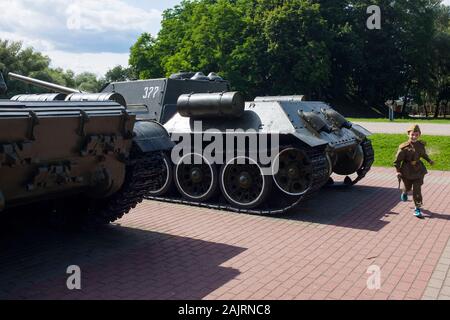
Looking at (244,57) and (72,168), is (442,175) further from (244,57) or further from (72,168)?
(244,57)

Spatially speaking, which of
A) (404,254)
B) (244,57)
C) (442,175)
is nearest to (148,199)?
(404,254)

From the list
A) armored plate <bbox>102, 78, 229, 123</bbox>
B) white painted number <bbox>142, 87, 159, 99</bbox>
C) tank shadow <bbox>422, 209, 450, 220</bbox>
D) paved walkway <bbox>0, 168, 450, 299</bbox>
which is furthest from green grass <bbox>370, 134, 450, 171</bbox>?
white painted number <bbox>142, 87, 159, 99</bbox>

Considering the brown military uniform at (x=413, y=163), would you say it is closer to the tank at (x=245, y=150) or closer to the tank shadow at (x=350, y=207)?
the tank shadow at (x=350, y=207)

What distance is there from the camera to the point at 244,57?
3475 centimetres

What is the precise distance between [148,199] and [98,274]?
4260 millimetres

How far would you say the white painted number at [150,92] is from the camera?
998cm

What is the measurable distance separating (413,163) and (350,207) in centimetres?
143

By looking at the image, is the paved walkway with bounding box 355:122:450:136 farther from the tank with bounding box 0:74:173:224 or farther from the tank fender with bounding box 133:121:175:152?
the tank with bounding box 0:74:173:224

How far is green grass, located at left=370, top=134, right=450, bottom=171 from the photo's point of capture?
14008 mm

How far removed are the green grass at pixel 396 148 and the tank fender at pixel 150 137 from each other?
902cm

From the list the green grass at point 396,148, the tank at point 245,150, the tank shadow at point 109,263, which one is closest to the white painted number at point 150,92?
the tank at point 245,150

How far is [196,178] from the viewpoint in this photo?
901 cm

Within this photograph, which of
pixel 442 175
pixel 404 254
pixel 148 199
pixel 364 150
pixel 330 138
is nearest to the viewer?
pixel 404 254

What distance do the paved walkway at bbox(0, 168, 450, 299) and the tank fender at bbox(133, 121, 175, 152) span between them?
128 cm
